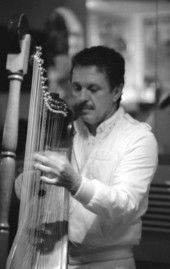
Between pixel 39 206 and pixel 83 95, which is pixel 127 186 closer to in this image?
pixel 39 206

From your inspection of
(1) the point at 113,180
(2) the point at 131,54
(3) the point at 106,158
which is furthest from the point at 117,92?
(2) the point at 131,54

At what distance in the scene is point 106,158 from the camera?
202cm

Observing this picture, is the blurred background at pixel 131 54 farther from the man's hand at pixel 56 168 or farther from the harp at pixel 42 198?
the man's hand at pixel 56 168

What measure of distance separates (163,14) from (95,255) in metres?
1.70

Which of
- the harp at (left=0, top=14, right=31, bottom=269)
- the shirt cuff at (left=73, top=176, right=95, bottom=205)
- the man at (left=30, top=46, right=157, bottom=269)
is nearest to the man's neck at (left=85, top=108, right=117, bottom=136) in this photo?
the man at (left=30, top=46, right=157, bottom=269)

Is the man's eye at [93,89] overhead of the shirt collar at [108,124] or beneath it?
overhead

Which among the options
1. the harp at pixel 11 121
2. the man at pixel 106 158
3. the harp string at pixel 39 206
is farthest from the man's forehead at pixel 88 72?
the harp at pixel 11 121

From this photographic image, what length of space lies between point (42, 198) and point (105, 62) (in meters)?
0.60

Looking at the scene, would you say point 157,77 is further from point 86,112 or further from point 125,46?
point 86,112

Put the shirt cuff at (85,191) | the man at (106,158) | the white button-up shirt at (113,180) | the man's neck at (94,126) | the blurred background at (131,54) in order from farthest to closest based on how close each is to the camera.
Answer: the blurred background at (131,54) < the man's neck at (94,126) < the man at (106,158) < the white button-up shirt at (113,180) < the shirt cuff at (85,191)

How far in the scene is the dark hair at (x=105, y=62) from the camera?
6.73ft

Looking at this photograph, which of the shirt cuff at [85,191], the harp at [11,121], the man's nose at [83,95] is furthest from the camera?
the man's nose at [83,95]

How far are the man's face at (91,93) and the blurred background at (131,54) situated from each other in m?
0.99

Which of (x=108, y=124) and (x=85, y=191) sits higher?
(x=108, y=124)
